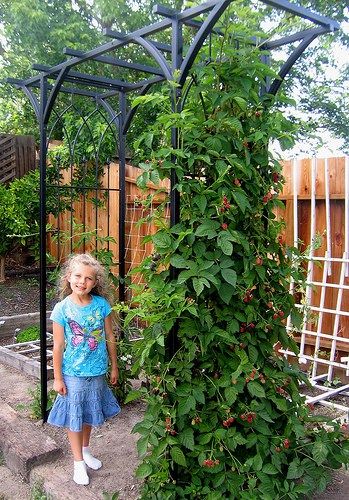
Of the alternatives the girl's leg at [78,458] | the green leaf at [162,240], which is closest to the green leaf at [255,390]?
the green leaf at [162,240]

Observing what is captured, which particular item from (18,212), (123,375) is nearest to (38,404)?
(123,375)

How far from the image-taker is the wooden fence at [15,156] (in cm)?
792

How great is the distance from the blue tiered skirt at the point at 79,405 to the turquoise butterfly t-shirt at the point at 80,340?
0.05 meters

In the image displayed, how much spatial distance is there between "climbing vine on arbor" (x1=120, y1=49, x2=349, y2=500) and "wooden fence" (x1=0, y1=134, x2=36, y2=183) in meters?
6.17

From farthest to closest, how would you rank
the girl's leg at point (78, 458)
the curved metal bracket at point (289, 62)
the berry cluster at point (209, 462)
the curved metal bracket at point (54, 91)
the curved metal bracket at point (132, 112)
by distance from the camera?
1. the curved metal bracket at point (132, 112)
2. the curved metal bracket at point (54, 91)
3. the girl's leg at point (78, 458)
4. the curved metal bracket at point (289, 62)
5. the berry cluster at point (209, 462)

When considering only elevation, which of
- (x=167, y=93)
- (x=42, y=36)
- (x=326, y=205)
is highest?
(x=42, y=36)

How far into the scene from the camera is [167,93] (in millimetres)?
2346

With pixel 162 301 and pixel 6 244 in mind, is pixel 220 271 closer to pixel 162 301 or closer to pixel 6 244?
pixel 162 301

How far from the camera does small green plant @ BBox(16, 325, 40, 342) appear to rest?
538 centimetres

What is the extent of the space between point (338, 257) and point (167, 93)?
8.24 ft

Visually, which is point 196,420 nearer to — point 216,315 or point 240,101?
point 216,315

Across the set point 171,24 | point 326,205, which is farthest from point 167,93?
point 326,205

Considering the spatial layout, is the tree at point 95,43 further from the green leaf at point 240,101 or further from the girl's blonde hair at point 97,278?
the green leaf at point 240,101

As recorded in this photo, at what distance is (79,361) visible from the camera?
2621 millimetres
